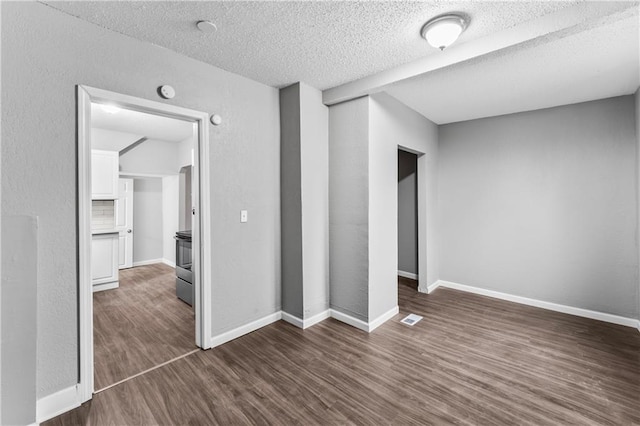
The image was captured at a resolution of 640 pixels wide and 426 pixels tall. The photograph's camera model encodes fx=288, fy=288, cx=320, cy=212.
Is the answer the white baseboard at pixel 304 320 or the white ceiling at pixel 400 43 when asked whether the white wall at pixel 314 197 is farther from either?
the white ceiling at pixel 400 43

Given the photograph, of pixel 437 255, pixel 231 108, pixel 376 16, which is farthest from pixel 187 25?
pixel 437 255

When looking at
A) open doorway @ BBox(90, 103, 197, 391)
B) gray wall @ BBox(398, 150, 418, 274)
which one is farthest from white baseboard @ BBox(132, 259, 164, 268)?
gray wall @ BBox(398, 150, 418, 274)

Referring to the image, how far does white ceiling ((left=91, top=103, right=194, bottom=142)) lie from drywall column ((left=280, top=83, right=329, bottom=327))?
1714mm

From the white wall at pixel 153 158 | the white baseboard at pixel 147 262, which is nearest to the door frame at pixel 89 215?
the white wall at pixel 153 158

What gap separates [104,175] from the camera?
15.4 feet

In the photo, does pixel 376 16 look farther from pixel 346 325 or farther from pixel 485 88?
pixel 346 325

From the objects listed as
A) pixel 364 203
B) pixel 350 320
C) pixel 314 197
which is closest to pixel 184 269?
pixel 314 197

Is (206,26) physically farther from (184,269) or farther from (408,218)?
(408,218)

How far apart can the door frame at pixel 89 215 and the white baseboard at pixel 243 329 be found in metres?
0.09

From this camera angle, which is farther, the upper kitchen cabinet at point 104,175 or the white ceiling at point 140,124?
the upper kitchen cabinet at point 104,175

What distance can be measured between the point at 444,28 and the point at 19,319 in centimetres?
320

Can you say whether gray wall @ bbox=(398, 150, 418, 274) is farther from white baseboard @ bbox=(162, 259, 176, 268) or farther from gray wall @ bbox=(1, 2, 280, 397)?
white baseboard @ bbox=(162, 259, 176, 268)

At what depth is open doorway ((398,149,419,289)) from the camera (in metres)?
4.77

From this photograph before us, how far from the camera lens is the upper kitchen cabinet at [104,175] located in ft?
15.1
